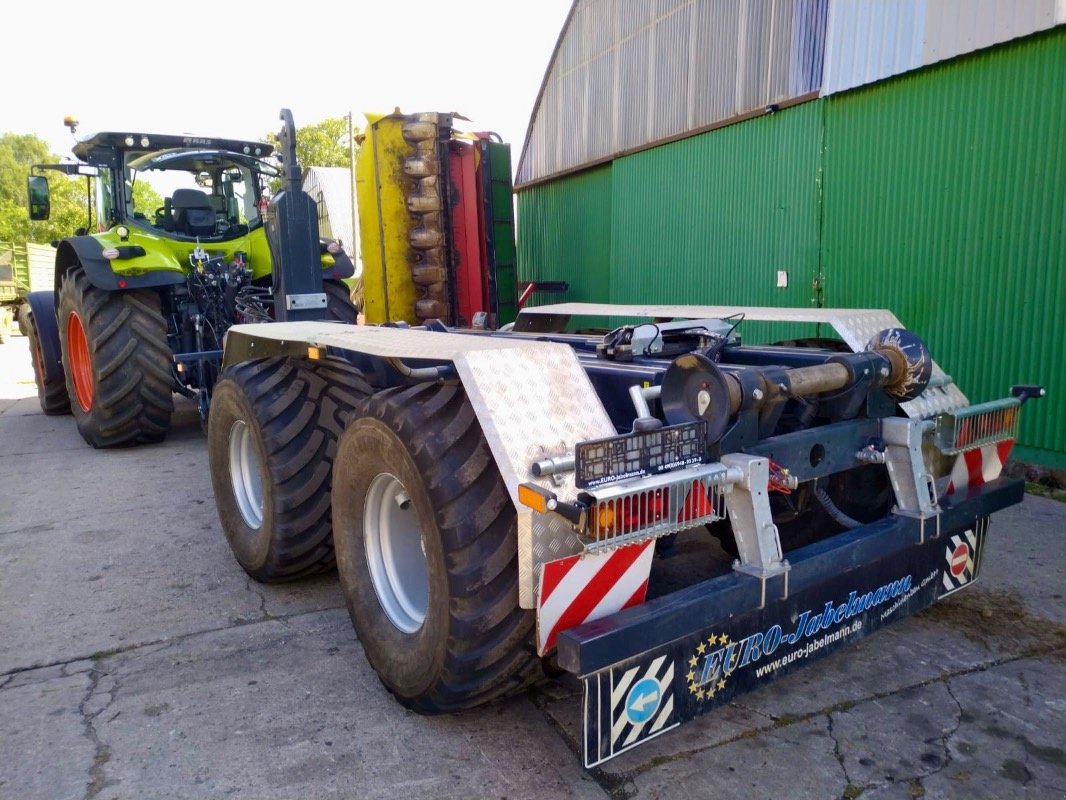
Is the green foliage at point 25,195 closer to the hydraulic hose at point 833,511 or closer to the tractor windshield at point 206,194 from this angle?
the tractor windshield at point 206,194

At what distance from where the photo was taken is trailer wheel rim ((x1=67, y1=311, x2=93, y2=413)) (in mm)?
7852

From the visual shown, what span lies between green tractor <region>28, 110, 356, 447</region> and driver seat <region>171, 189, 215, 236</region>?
0.01 meters

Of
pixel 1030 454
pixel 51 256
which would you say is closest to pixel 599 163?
pixel 1030 454

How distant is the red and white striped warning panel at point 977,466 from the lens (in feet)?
10.3

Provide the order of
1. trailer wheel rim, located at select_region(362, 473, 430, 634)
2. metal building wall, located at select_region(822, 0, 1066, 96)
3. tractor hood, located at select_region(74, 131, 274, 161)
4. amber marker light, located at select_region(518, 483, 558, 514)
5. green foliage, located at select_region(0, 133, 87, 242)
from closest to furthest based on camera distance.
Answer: amber marker light, located at select_region(518, 483, 558, 514), trailer wheel rim, located at select_region(362, 473, 430, 634), metal building wall, located at select_region(822, 0, 1066, 96), tractor hood, located at select_region(74, 131, 274, 161), green foliage, located at select_region(0, 133, 87, 242)

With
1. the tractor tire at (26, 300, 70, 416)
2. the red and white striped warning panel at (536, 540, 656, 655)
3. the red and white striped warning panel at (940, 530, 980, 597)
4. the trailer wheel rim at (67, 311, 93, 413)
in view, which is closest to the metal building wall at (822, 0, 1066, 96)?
the red and white striped warning panel at (940, 530, 980, 597)

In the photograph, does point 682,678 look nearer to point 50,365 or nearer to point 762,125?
point 762,125

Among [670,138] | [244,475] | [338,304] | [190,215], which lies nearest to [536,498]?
[244,475]

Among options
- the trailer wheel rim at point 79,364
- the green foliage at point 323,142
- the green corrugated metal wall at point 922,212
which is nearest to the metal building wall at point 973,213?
the green corrugated metal wall at point 922,212

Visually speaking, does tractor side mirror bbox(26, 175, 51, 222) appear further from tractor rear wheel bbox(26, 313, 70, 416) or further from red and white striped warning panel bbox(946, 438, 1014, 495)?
red and white striped warning panel bbox(946, 438, 1014, 495)

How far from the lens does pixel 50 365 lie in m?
8.94

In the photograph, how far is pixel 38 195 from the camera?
7652 mm

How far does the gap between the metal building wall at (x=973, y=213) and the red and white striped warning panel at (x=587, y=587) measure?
450 cm

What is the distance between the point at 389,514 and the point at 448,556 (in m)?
0.75
